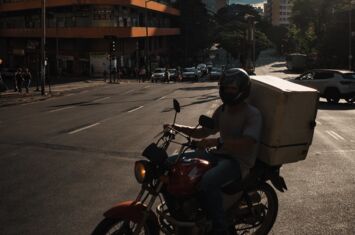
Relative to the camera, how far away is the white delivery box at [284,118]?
520cm

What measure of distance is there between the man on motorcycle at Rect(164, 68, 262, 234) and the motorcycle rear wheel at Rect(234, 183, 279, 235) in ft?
2.35

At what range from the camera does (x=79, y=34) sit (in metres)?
74.8

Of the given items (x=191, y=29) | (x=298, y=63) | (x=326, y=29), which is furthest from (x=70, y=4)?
(x=298, y=63)

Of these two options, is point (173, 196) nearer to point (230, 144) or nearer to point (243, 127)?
point (230, 144)

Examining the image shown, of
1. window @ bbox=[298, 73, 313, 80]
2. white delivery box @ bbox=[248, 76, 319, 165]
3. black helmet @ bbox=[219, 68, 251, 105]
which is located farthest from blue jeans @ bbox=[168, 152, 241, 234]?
window @ bbox=[298, 73, 313, 80]

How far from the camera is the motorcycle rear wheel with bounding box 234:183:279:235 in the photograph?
581 centimetres

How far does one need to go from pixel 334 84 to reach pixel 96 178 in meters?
21.1

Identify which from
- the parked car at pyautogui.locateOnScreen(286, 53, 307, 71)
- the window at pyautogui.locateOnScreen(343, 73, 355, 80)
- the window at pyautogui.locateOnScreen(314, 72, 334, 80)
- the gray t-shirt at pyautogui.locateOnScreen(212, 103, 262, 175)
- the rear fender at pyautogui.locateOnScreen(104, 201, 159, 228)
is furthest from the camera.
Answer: the parked car at pyautogui.locateOnScreen(286, 53, 307, 71)

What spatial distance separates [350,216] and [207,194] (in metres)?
2.87

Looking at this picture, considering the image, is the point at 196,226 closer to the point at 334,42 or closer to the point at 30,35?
the point at 334,42

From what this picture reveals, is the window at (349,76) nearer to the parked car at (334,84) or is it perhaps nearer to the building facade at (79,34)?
the parked car at (334,84)

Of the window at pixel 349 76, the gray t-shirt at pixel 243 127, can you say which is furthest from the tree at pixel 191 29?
the gray t-shirt at pixel 243 127

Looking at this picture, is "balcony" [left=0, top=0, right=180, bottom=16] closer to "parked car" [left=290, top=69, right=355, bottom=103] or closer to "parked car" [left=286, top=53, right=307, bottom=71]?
"parked car" [left=286, top=53, right=307, bottom=71]

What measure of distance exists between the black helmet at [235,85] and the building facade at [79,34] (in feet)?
213
